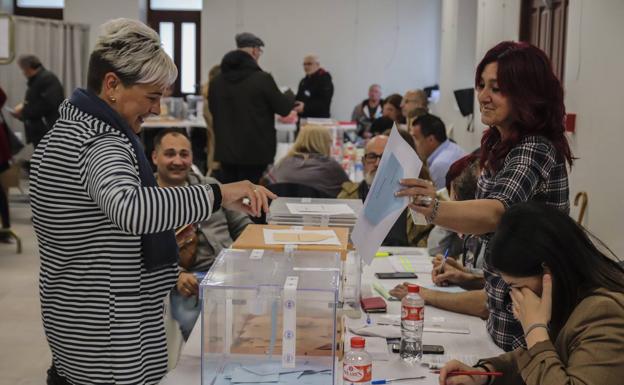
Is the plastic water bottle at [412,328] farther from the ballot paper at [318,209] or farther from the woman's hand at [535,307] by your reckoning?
the ballot paper at [318,209]

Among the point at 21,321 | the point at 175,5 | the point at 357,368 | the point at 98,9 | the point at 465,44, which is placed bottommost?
the point at 21,321

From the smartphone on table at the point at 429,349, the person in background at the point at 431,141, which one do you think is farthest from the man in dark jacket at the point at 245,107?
the smartphone on table at the point at 429,349

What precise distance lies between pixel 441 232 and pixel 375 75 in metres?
9.77

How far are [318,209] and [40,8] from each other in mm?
11547

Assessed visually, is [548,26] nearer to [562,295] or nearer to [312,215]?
[312,215]

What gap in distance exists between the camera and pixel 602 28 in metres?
4.27

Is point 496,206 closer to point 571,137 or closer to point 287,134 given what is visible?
point 571,137

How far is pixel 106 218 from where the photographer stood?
189 cm

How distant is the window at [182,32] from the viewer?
13391mm

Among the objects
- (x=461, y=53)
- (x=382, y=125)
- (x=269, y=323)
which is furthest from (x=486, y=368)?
(x=461, y=53)

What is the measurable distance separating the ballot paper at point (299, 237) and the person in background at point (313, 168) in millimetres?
2606

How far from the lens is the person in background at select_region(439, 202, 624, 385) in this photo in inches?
67.9

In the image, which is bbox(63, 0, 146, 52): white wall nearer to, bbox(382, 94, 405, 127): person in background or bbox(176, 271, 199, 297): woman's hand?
bbox(382, 94, 405, 127): person in background

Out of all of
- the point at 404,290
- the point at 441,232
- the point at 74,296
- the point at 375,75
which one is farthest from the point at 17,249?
the point at 375,75
